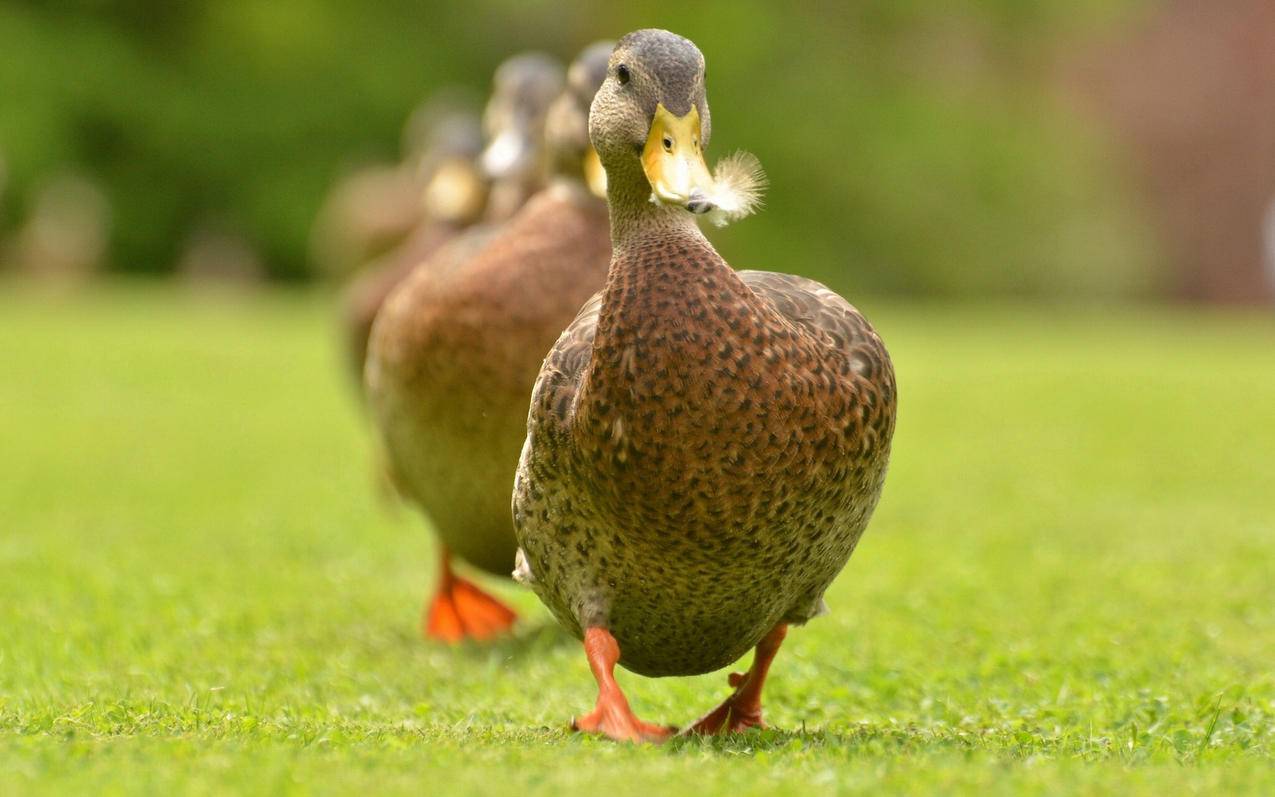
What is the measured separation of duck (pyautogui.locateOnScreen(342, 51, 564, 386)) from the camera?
648 centimetres

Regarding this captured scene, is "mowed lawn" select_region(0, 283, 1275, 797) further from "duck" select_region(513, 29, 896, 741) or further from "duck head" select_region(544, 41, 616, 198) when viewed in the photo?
"duck head" select_region(544, 41, 616, 198)

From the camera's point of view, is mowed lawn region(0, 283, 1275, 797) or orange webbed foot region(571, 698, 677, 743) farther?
orange webbed foot region(571, 698, 677, 743)

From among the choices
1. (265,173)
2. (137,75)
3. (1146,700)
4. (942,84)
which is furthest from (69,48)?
(1146,700)

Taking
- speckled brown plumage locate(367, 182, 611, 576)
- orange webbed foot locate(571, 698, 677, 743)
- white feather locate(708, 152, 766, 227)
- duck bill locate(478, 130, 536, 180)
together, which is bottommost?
orange webbed foot locate(571, 698, 677, 743)

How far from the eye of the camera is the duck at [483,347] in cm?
471

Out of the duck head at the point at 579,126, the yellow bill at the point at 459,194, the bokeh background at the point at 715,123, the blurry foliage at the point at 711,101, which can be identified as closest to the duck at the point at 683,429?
the duck head at the point at 579,126

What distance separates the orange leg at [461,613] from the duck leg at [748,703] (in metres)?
1.58

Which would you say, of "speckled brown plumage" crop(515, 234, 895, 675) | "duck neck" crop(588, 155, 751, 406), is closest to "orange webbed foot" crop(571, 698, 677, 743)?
"speckled brown plumage" crop(515, 234, 895, 675)

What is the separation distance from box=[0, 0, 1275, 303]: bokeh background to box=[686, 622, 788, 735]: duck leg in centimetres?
2238

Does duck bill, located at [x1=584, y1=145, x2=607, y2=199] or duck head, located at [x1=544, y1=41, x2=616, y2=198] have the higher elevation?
duck head, located at [x1=544, y1=41, x2=616, y2=198]

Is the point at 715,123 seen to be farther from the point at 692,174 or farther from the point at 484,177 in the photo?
the point at 692,174

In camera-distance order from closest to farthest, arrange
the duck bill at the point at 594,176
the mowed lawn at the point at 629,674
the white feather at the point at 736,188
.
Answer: the mowed lawn at the point at 629,674 < the white feather at the point at 736,188 < the duck bill at the point at 594,176

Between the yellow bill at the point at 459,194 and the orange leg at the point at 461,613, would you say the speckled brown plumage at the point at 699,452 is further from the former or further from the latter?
the yellow bill at the point at 459,194

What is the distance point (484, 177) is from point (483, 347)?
2.13 m
